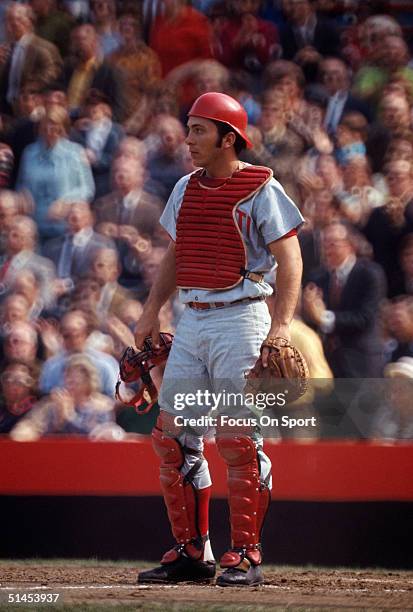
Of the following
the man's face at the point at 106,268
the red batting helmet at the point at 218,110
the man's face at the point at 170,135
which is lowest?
the man's face at the point at 106,268

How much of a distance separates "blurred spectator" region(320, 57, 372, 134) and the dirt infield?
8.39 ft

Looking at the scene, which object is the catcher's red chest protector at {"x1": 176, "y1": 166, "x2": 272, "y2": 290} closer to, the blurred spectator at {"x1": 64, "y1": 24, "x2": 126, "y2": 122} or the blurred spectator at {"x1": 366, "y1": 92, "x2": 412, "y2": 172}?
the blurred spectator at {"x1": 366, "y1": 92, "x2": 412, "y2": 172}

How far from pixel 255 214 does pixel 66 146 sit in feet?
8.38

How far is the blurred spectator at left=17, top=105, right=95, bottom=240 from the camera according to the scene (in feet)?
19.8

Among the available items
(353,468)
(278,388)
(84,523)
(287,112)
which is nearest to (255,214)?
(278,388)

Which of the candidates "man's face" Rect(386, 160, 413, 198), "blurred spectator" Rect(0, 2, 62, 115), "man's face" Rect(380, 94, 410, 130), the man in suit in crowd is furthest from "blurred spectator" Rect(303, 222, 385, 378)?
"blurred spectator" Rect(0, 2, 62, 115)

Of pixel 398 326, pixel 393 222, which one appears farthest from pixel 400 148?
pixel 398 326

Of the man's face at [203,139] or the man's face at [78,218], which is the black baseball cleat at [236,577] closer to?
the man's face at [203,139]

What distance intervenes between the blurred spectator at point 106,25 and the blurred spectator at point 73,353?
1.54m

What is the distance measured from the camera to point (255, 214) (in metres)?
3.84

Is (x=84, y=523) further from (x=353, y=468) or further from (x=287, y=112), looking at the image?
(x=287, y=112)

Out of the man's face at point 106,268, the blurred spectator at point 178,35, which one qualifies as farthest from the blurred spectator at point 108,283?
the blurred spectator at point 178,35

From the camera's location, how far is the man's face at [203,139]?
3.86 m

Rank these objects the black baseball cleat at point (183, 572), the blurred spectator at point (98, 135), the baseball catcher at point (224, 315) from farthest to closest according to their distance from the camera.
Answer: the blurred spectator at point (98, 135)
the black baseball cleat at point (183, 572)
the baseball catcher at point (224, 315)
